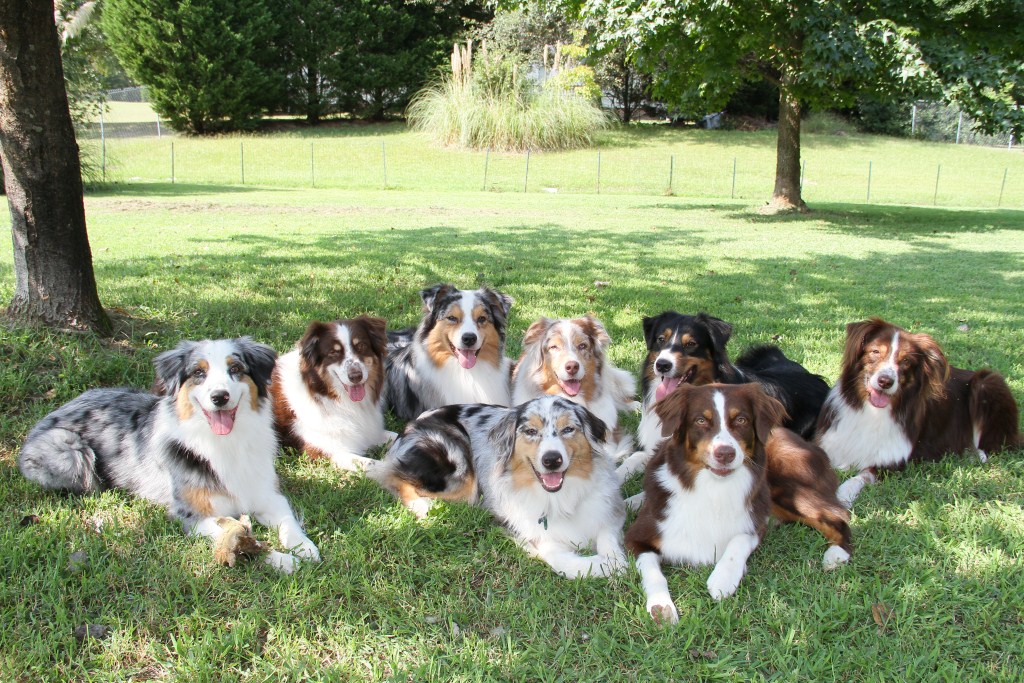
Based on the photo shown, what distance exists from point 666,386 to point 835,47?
12.0m

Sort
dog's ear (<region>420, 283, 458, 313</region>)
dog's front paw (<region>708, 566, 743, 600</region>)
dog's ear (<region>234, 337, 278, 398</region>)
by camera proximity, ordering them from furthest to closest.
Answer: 1. dog's ear (<region>420, 283, 458, 313</region>)
2. dog's ear (<region>234, 337, 278, 398</region>)
3. dog's front paw (<region>708, 566, 743, 600</region>)

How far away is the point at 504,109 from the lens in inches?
1232

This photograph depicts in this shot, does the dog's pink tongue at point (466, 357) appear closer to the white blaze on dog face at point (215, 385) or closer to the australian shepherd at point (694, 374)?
the australian shepherd at point (694, 374)

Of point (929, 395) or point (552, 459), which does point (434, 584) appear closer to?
point (552, 459)

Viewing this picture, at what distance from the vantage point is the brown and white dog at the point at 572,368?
18.1 feet

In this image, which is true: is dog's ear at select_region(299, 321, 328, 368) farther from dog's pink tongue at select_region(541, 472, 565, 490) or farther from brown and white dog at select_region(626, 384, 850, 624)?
brown and white dog at select_region(626, 384, 850, 624)

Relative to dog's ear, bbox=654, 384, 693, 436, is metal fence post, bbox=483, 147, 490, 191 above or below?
above

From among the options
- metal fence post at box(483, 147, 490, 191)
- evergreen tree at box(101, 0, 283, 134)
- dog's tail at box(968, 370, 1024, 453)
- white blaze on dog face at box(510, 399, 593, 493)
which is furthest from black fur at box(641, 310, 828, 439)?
evergreen tree at box(101, 0, 283, 134)

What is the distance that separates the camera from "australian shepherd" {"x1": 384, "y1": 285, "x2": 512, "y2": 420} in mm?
5891

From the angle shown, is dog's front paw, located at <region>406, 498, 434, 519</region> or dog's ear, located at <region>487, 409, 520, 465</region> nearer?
dog's ear, located at <region>487, 409, 520, 465</region>

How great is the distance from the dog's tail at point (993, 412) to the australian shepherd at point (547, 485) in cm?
297

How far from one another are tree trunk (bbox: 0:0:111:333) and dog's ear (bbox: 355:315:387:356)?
2.74 m

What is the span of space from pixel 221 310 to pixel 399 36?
37.3 meters

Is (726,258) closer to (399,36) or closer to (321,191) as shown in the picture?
(321,191)
